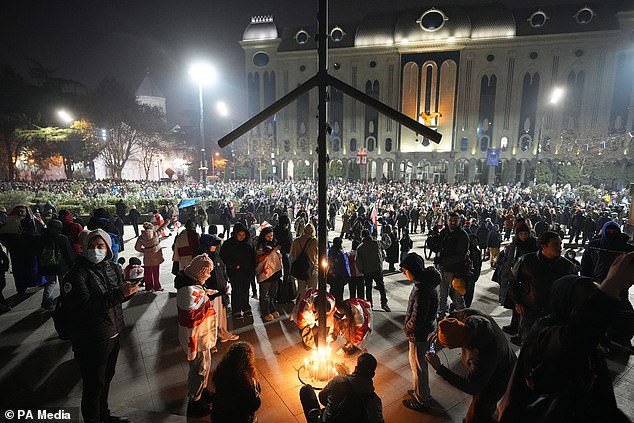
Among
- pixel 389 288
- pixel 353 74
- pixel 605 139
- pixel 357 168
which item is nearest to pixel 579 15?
pixel 605 139

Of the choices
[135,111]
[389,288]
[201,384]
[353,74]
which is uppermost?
[353,74]

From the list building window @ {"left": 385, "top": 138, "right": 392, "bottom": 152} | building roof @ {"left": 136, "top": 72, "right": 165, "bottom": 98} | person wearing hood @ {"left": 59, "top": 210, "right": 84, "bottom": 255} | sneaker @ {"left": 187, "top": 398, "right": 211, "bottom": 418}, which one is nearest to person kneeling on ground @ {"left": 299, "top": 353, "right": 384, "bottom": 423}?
sneaker @ {"left": 187, "top": 398, "right": 211, "bottom": 418}

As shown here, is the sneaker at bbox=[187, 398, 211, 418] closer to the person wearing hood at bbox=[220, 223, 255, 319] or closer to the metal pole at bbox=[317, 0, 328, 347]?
Answer: the metal pole at bbox=[317, 0, 328, 347]

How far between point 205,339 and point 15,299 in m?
6.06

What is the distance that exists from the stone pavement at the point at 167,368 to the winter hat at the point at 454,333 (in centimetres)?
171

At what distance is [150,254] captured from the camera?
7367 millimetres

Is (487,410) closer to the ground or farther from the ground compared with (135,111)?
closer to the ground

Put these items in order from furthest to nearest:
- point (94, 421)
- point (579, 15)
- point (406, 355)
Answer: point (579, 15), point (406, 355), point (94, 421)

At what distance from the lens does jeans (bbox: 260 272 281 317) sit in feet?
20.3

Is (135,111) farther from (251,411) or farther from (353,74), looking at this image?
(251,411)

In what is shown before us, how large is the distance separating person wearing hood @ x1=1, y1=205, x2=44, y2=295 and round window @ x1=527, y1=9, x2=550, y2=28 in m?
59.3

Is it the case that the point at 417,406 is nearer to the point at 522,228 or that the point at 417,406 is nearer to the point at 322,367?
the point at 322,367

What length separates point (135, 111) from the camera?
125 feet

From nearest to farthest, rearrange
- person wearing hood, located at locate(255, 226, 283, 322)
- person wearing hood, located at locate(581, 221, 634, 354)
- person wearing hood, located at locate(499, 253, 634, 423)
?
person wearing hood, located at locate(499, 253, 634, 423) < person wearing hood, located at locate(581, 221, 634, 354) < person wearing hood, located at locate(255, 226, 283, 322)
